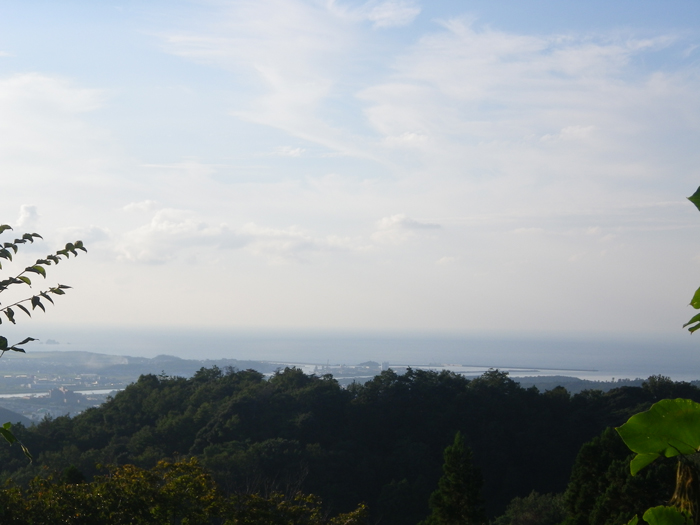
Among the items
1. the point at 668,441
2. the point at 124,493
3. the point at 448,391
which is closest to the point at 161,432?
the point at 448,391

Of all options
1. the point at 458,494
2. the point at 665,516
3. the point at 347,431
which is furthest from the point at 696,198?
the point at 347,431

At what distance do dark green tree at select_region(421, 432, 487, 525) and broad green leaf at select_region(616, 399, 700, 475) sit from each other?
12.7 metres

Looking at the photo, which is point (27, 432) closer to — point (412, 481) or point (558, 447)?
point (412, 481)

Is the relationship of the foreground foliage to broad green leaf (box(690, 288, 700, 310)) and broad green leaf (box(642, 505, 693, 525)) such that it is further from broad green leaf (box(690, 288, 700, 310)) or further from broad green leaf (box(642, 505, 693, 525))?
broad green leaf (box(690, 288, 700, 310))

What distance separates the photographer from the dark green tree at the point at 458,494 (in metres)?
13.0

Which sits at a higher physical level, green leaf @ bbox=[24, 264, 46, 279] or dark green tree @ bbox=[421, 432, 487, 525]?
green leaf @ bbox=[24, 264, 46, 279]

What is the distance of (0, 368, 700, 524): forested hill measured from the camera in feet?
65.8

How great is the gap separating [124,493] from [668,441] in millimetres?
8941

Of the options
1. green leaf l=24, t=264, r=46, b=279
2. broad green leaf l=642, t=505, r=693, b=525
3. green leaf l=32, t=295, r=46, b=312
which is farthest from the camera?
green leaf l=24, t=264, r=46, b=279

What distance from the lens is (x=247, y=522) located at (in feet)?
30.4

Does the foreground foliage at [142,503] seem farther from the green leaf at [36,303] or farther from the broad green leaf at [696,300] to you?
the broad green leaf at [696,300]

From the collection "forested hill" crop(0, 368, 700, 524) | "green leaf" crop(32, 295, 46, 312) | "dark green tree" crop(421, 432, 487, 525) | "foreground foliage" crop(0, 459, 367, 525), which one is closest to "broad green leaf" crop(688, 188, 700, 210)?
"green leaf" crop(32, 295, 46, 312)

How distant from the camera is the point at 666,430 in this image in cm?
103

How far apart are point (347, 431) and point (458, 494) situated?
39.6ft
